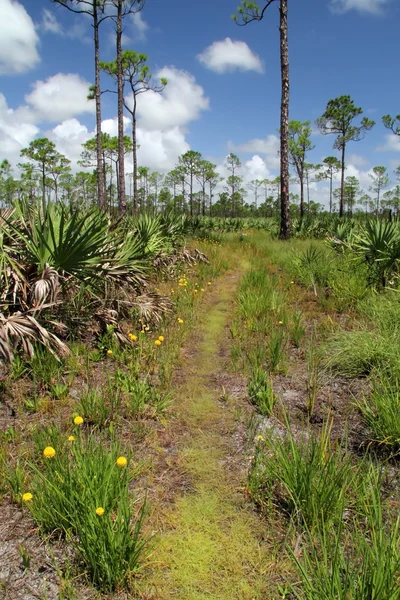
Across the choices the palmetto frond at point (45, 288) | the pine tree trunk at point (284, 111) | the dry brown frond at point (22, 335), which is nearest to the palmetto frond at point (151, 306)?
the palmetto frond at point (45, 288)

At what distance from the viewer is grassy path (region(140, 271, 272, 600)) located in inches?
66.8

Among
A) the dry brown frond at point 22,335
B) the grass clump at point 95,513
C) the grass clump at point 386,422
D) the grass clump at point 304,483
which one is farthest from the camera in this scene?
the dry brown frond at point 22,335

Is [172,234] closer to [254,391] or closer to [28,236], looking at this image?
[28,236]

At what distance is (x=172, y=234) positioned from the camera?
10297 mm

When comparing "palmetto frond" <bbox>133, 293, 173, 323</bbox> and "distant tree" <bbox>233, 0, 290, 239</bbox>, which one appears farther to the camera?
"distant tree" <bbox>233, 0, 290, 239</bbox>

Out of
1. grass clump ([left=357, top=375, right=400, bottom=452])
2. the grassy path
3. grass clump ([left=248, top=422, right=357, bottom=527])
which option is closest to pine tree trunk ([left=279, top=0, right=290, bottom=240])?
the grassy path

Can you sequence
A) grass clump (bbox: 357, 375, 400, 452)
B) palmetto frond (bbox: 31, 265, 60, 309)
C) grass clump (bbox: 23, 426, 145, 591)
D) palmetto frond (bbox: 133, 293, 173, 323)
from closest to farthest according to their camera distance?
grass clump (bbox: 23, 426, 145, 591)
grass clump (bbox: 357, 375, 400, 452)
palmetto frond (bbox: 31, 265, 60, 309)
palmetto frond (bbox: 133, 293, 173, 323)

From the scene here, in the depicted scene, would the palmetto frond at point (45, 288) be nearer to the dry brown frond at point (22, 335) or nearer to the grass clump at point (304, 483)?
the dry brown frond at point (22, 335)

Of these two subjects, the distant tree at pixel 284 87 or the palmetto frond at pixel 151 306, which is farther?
the distant tree at pixel 284 87

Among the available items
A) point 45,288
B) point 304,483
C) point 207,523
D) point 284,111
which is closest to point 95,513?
point 207,523

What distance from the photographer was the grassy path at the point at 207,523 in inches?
66.8

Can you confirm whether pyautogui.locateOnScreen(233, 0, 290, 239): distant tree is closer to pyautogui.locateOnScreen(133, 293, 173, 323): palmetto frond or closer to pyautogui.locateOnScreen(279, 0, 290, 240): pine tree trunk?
pyautogui.locateOnScreen(279, 0, 290, 240): pine tree trunk

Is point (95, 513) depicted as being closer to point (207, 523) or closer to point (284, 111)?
point (207, 523)

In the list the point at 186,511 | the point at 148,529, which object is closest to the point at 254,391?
the point at 186,511
